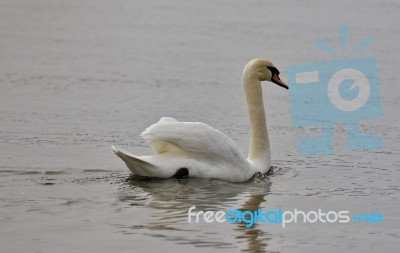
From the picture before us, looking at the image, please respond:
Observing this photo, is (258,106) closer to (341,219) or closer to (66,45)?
(341,219)

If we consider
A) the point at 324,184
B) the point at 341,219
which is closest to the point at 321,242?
the point at 341,219

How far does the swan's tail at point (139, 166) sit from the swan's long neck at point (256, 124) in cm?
152

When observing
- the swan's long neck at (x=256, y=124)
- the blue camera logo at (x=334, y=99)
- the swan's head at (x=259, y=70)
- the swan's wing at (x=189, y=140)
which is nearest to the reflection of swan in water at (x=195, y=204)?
the swan's wing at (x=189, y=140)

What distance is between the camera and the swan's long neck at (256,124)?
10977 mm

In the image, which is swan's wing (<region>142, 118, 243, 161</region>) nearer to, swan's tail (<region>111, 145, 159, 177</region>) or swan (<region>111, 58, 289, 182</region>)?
swan (<region>111, 58, 289, 182</region>)

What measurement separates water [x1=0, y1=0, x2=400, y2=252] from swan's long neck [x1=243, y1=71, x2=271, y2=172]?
0.28m

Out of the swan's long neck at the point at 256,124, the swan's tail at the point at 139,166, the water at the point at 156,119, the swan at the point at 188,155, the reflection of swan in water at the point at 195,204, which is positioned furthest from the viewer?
the swan's long neck at the point at 256,124

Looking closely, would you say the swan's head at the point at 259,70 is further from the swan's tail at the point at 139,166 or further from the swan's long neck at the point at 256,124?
the swan's tail at the point at 139,166

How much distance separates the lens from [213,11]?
1012 inches

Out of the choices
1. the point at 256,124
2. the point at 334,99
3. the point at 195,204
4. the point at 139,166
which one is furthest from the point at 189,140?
the point at 334,99

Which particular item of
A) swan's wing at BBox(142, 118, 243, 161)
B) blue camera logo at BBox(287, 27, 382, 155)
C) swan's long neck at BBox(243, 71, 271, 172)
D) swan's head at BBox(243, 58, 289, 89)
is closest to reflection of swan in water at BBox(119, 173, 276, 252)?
swan's wing at BBox(142, 118, 243, 161)

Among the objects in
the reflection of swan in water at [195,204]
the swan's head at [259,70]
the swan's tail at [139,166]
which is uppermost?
the swan's head at [259,70]

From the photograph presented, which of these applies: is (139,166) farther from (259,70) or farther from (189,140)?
(259,70)

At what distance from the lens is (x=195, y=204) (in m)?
9.19
